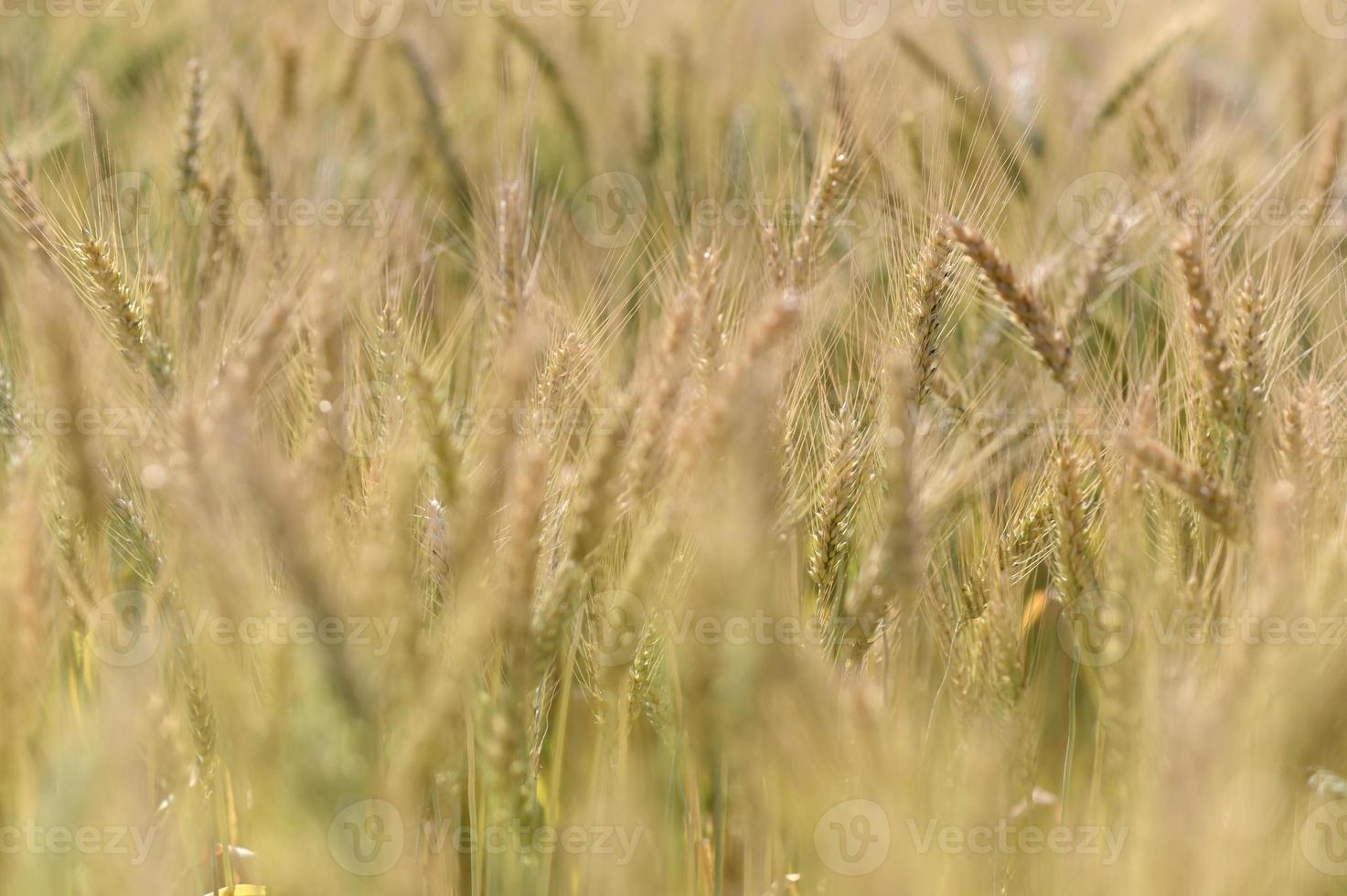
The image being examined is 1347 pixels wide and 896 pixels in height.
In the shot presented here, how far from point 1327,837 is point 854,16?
96.4 inches

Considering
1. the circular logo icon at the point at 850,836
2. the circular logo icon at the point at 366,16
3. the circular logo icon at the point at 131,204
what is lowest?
the circular logo icon at the point at 850,836

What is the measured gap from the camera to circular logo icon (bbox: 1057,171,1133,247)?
1.65 meters

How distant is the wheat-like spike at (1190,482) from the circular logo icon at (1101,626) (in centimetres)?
11

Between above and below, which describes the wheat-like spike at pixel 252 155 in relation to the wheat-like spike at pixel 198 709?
above

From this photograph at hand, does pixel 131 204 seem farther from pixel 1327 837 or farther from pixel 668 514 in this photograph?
pixel 1327 837

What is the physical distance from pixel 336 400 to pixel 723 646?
16.4 inches

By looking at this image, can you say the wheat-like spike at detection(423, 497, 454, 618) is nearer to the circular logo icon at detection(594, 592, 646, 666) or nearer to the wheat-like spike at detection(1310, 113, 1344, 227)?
the circular logo icon at detection(594, 592, 646, 666)

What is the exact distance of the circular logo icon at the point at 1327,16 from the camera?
9.80 feet

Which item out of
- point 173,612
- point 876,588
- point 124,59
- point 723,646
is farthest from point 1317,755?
point 124,59

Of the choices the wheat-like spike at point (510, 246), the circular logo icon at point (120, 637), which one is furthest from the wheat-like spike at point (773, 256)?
the circular logo icon at point (120, 637)

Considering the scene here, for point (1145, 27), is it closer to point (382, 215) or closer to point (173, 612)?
point (382, 215)

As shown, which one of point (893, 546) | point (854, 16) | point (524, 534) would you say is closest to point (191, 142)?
point (524, 534)

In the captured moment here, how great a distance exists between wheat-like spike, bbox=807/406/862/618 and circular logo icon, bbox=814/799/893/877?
0.29 m

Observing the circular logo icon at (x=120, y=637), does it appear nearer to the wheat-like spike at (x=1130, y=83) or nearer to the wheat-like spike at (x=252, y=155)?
the wheat-like spike at (x=252, y=155)
